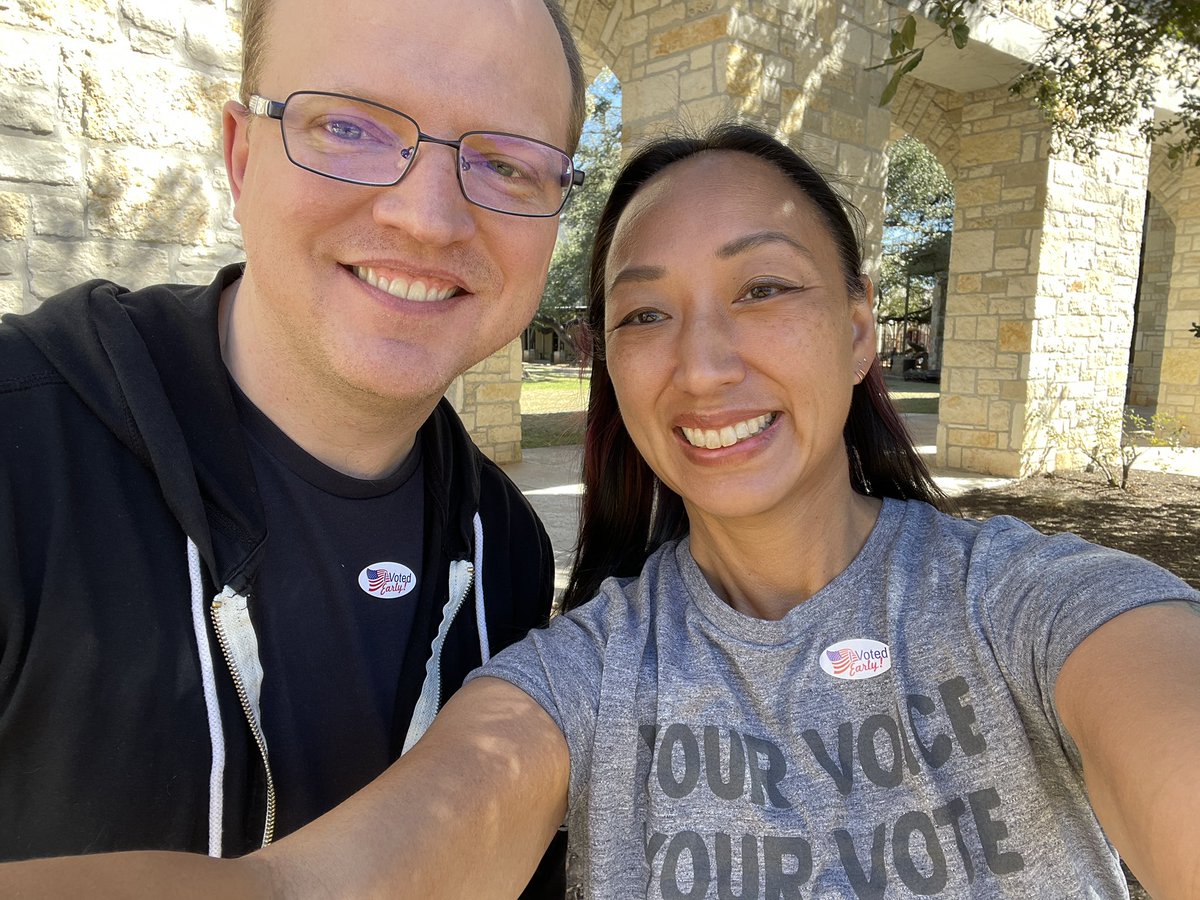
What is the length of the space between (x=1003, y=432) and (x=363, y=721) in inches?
358

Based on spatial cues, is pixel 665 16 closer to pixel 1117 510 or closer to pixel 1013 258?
pixel 1013 258

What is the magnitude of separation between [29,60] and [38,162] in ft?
1.28

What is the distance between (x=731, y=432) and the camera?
150 centimetres

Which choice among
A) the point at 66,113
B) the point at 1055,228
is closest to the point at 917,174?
the point at 1055,228

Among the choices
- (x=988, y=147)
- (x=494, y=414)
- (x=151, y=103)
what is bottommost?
(x=494, y=414)

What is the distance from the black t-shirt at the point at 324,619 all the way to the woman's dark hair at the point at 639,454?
0.55 m

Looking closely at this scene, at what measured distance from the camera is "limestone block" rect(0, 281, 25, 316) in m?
3.22

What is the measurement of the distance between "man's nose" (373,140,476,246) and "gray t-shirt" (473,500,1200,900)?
76cm

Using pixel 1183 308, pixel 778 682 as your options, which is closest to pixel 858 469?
pixel 778 682

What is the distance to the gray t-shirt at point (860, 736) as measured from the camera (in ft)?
3.82

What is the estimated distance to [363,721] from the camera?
1.40 metres

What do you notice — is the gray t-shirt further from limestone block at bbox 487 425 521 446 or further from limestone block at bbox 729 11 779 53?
limestone block at bbox 487 425 521 446

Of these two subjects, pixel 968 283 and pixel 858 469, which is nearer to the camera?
pixel 858 469

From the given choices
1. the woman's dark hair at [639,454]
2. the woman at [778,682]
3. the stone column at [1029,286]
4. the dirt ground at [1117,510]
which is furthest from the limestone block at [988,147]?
the woman at [778,682]
